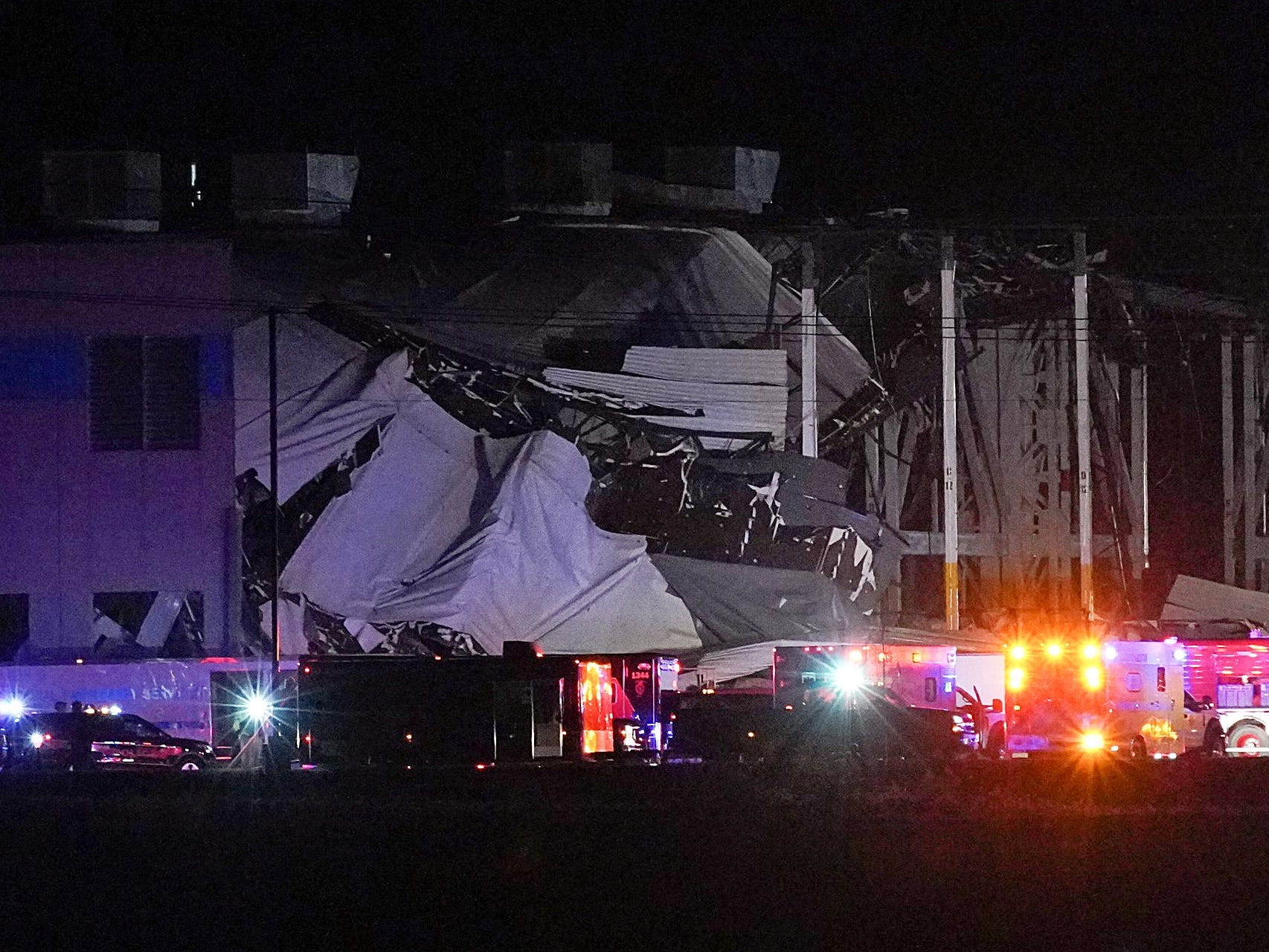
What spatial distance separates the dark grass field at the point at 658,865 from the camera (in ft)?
53.1

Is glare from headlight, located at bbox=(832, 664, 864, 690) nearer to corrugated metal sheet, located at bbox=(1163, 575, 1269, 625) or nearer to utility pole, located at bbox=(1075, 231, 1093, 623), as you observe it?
utility pole, located at bbox=(1075, 231, 1093, 623)

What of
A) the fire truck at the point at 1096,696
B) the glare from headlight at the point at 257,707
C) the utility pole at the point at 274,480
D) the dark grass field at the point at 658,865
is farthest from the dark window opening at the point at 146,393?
the fire truck at the point at 1096,696

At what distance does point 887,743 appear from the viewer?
108ft

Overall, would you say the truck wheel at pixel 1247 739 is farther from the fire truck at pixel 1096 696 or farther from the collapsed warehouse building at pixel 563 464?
the collapsed warehouse building at pixel 563 464


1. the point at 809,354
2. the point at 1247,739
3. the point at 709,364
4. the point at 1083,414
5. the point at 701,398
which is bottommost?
the point at 1247,739

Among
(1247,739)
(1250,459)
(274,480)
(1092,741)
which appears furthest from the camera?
(1250,459)

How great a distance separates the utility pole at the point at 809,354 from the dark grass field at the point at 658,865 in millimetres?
21770

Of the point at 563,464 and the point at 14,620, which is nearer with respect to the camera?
the point at 563,464

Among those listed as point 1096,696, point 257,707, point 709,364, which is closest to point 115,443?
point 257,707

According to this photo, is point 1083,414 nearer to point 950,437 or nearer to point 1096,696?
point 950,437

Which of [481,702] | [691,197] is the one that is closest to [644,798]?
[481,702]

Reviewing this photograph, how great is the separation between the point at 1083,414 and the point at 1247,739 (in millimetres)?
13069

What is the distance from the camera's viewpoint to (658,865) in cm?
1931

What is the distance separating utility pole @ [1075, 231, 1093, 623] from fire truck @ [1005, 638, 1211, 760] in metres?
13.2
